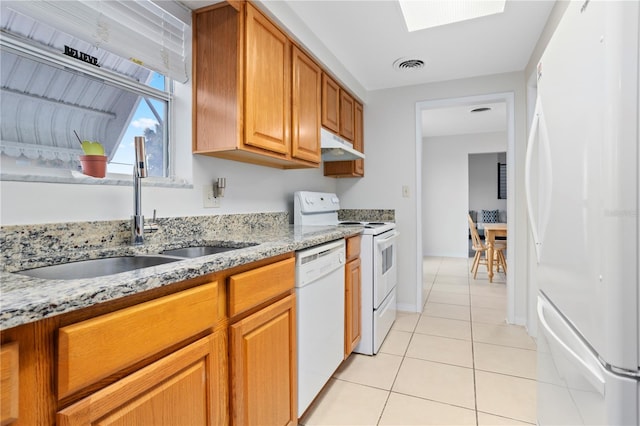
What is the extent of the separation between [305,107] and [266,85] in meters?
0.48

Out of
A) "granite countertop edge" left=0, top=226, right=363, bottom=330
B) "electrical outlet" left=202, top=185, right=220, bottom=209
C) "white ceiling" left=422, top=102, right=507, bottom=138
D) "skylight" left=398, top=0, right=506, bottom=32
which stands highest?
"white ceiling" left=422, top=102, right=507, bottom=138

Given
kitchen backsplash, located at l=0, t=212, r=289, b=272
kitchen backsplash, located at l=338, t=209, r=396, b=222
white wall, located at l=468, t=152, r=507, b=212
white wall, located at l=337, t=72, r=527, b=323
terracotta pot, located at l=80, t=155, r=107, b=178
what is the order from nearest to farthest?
kitchen backsplash, located at l=0, t=212, r=289, b=272, terracotta pot, located at l=80, t=155, r=107, b=178, white wall, located at l=337, t=72, r=527, b=323, kitchen backsplash, located at l=338, t=209, r=396, b=222, white wall, located at l=468, t=152, r=507, b=212

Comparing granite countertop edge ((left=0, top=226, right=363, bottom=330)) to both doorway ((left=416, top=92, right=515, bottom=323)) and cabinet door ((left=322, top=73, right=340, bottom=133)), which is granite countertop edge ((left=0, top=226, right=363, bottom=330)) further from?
doorway ((left=416, top=92, right=515, bottom=323))

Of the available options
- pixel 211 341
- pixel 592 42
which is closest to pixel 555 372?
pixel 592 42

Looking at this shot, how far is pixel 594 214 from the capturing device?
0.78 metres

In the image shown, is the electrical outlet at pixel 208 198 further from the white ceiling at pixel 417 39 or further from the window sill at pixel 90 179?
the white ceiling at pixel 417 39

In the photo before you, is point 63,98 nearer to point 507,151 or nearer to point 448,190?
point 507,151

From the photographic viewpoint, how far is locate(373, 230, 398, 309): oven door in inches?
93.0

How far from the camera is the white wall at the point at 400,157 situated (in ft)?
10.4

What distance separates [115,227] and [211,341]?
0.69m

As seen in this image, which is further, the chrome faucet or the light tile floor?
the light tile floor

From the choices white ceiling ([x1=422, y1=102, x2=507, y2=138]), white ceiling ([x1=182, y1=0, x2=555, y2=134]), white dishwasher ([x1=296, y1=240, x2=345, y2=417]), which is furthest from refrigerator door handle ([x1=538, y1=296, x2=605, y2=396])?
white ceiling ([x1=422, y1=102, x2=507, y2=138])

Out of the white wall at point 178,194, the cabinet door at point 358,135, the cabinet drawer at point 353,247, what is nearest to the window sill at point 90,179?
the white wall at point 178,194

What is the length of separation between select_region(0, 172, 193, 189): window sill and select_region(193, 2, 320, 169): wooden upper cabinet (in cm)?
23
